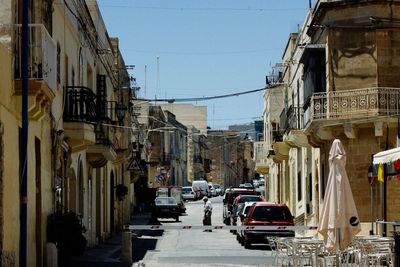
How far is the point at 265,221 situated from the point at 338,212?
49.9 feet

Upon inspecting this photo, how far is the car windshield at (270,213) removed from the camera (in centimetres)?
3316

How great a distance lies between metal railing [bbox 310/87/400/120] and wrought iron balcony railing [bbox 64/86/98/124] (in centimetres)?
867

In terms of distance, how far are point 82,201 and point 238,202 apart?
18752 mm

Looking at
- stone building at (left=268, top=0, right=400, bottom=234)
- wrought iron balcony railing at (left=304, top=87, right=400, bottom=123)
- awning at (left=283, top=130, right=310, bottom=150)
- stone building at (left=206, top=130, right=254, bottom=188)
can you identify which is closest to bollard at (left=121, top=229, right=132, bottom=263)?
stone building at (left=268, top=0, right=400, bottom=234)

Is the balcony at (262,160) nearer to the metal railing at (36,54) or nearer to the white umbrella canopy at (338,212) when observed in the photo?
the white umbrella canopy at (338,212)

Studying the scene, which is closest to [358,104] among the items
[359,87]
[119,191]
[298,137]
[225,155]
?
[359,87]

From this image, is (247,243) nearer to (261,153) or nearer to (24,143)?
(24,143)

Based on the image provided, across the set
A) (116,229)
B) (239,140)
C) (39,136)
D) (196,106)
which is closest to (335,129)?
(39,136)

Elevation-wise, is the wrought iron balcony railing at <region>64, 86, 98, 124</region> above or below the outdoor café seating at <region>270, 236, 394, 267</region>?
above

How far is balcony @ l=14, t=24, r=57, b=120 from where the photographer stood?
54.5 ft

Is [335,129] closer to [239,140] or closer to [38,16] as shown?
[38,16]

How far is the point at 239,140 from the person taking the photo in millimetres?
129375

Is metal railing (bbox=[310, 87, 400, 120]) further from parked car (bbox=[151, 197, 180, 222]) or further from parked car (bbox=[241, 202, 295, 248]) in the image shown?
parked car (bbox=[151, 197, 180, 222])

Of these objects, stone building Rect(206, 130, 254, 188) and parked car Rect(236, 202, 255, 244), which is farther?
stone building Rect(206, 130, 254, 188)
